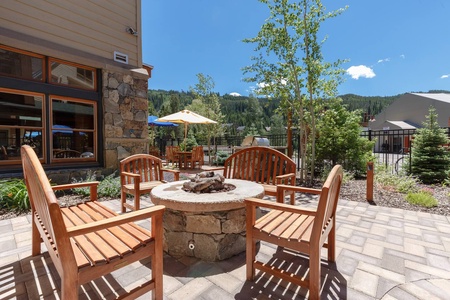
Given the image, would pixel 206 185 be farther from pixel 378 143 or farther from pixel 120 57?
pixel 378 143

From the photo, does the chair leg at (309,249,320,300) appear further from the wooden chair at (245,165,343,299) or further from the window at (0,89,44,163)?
the window at (0,89,44,163)

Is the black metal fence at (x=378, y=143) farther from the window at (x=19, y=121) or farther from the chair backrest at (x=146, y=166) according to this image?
the window at (x=19, y=121)

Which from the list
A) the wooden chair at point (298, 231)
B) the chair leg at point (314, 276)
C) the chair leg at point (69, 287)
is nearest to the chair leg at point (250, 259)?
the wooden chair at point (298, 231)

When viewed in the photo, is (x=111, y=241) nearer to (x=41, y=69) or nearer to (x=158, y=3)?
(x=41, y=69)

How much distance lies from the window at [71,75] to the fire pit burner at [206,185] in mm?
3818

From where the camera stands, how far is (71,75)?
4.56 meters

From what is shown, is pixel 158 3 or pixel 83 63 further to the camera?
pixel 158 3

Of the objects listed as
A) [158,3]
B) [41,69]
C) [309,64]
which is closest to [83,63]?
[41,69]

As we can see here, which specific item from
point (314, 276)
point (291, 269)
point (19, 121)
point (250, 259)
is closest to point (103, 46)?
point (19, 121)

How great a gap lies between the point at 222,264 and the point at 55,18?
17.7 feet

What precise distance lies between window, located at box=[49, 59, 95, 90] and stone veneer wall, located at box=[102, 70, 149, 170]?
0.29 meters

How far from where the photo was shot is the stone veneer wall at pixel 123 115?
4.96m

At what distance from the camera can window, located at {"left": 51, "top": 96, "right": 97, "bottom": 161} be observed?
4.43 m

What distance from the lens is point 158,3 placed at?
6961 mm
